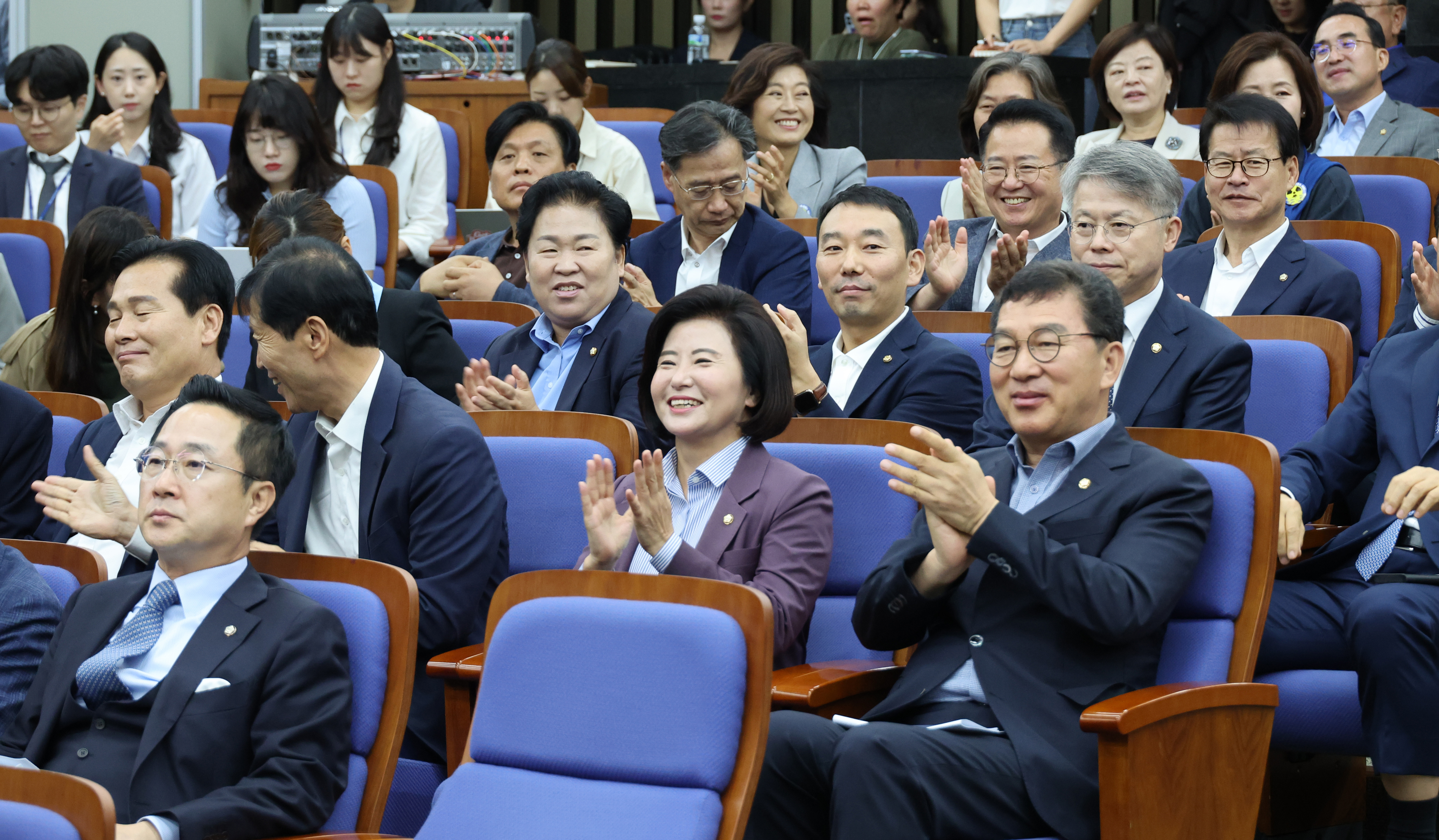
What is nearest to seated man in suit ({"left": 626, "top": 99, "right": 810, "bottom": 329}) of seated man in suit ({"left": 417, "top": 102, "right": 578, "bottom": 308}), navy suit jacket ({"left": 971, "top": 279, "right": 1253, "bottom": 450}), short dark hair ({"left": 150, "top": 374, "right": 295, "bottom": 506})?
seated man in suit ({"left": 417, "top": 102, "right": 578, "bottom": 308})

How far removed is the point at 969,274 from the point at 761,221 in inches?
19.0

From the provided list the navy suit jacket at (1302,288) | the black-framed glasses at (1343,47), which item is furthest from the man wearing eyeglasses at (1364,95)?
the navy suit jacket at (1302,288)

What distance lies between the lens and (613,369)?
2.82m

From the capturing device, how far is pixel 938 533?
1909 mm

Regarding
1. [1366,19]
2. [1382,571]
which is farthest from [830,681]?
[1366,19]

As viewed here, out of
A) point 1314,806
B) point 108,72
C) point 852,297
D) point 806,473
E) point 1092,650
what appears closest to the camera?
point 1092,650

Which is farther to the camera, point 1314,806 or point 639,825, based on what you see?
point 1314,806

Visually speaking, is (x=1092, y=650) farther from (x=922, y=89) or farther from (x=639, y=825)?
(x=922, y=89)

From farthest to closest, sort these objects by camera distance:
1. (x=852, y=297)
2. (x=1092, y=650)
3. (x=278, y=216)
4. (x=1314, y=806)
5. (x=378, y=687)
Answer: (x=278, y=216)
(x=852, y=297)
(x=1314, y=806)
(x=1092, y=650)
(x=378, y=687)

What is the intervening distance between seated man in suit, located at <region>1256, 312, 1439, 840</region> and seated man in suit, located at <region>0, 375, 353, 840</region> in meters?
1.26

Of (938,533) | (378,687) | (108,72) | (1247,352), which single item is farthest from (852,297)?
(108,72)

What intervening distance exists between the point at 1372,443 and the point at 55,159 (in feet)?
12.1

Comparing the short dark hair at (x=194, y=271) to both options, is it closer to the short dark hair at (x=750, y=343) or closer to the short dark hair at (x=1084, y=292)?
the short dark hair at (x=750, y=343)

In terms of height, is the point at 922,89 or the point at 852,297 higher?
the point at 922,89
